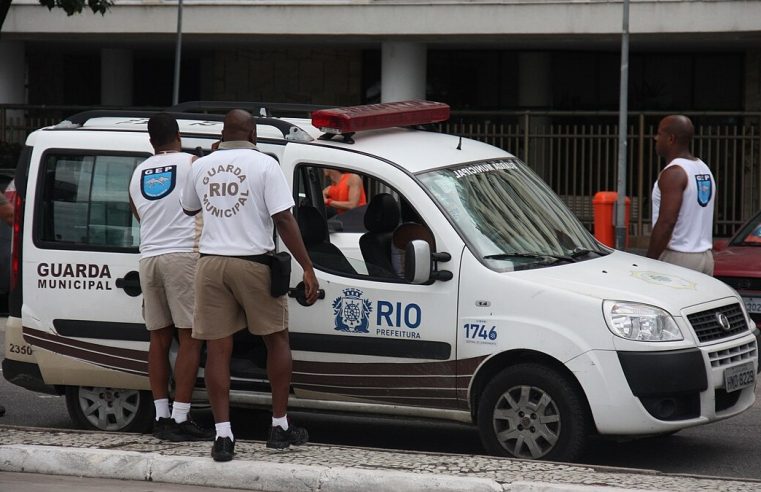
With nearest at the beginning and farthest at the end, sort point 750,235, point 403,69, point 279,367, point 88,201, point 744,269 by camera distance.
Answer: point 279,367
point 88,201
point 744,269
point 750,235
point 403,69

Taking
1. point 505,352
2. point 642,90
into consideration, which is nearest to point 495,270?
point 505,352

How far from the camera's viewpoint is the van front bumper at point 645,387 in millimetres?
6320

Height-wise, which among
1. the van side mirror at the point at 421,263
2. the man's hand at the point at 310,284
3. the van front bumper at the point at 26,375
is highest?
the van side mirror at the point at 421,263

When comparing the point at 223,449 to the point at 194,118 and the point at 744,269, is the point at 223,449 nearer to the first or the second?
the point at 194,118

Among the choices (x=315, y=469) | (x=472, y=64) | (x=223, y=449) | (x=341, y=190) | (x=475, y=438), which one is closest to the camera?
(x=315, y=469)

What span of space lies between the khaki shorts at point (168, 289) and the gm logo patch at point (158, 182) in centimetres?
32

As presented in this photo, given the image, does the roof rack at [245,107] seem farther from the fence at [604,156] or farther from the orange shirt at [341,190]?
the fence at [604,156]

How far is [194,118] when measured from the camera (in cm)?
752

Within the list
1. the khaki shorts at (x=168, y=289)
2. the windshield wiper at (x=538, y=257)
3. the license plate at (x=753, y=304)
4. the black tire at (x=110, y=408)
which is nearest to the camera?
the windshield wiper at (x=538, y=257)

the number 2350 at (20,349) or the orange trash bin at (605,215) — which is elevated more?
the orange trash bin at (605,215)

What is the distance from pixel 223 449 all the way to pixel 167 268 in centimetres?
112

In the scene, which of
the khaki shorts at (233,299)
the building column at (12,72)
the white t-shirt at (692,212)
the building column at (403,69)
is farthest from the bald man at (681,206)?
the building column at (12,72)

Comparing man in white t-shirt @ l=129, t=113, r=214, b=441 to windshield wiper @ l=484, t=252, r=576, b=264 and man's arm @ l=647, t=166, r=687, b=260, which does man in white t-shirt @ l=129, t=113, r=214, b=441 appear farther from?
man's arm @ l=647, t=166, r=687, b=260

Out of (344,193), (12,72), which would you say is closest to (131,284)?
(344,193)
